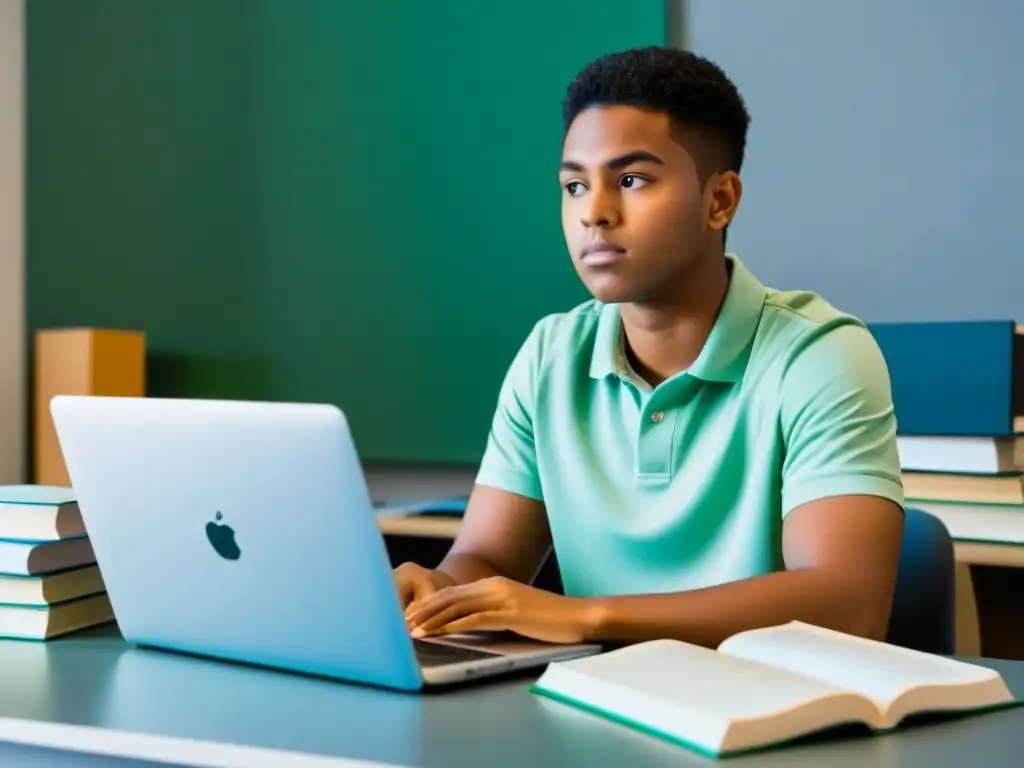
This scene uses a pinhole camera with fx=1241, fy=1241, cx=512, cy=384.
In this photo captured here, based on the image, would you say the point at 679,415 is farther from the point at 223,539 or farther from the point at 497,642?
the point at 223,539

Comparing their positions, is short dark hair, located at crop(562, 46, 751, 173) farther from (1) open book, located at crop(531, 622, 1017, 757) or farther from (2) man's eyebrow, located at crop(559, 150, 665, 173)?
(1) open book, located at crop(531, 622, 1017, 757)

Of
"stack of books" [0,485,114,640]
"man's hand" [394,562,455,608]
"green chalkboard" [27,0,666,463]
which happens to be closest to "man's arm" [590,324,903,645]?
"man's hand" [394,562,455,608]

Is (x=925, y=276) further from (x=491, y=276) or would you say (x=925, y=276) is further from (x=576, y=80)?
(x=576, y=80)

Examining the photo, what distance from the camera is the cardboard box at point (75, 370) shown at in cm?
278

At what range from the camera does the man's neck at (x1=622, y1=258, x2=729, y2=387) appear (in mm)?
1443

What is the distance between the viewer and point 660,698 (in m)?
0.83

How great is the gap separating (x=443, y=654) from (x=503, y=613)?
0.24 ft

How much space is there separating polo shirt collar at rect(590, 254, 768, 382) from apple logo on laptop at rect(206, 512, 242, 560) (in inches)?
24.0

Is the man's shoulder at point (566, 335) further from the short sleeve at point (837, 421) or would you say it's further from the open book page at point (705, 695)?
the open book page at point (705, 695)

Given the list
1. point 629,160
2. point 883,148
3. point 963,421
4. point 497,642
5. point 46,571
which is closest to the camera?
point 497,642

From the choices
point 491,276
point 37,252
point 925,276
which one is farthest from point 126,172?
point 925,276

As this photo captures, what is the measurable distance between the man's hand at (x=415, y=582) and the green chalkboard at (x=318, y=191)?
4.55ft

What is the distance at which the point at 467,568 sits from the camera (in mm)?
1438

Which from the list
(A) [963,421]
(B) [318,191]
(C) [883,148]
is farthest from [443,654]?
(B) [318,191]
